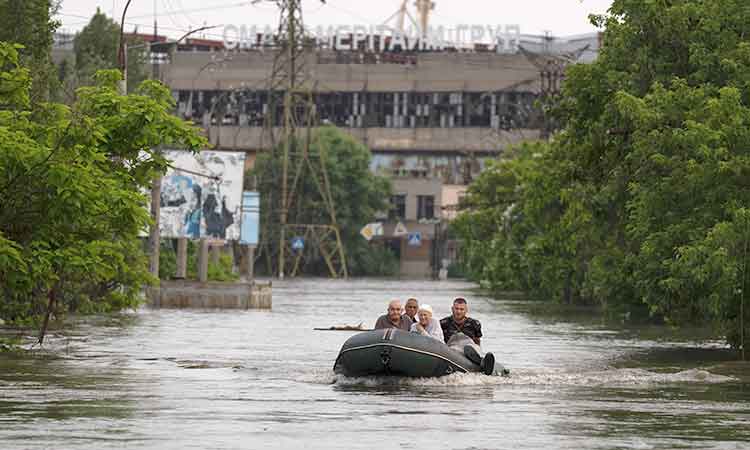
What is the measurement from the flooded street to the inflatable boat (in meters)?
0.23

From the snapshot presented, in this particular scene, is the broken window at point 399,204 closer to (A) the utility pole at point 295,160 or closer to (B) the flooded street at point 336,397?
(A) the utility pole at point 295,160

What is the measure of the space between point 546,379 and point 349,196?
408 feet

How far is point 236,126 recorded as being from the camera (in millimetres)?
182750

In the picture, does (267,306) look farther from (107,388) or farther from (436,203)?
(436,203)

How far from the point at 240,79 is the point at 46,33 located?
132m

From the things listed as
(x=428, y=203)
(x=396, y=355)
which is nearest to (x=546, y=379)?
(x=396, y=355)

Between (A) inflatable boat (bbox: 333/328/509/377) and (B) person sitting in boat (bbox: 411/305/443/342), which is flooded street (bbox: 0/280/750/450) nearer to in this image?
(A) inflatable boat (bbox: 333/328/509/377)

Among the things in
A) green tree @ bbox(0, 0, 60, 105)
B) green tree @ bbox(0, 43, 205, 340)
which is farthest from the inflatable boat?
green tree @ bbox(0, 0, 60, 105)

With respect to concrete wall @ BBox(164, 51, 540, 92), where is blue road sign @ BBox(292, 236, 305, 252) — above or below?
below

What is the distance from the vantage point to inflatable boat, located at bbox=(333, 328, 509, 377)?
32.2 m

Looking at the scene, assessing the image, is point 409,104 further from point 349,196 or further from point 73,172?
point 73,172

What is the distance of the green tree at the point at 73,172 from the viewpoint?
1352 inches

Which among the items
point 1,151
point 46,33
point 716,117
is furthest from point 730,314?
point 46,33

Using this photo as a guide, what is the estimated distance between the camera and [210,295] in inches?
2798
